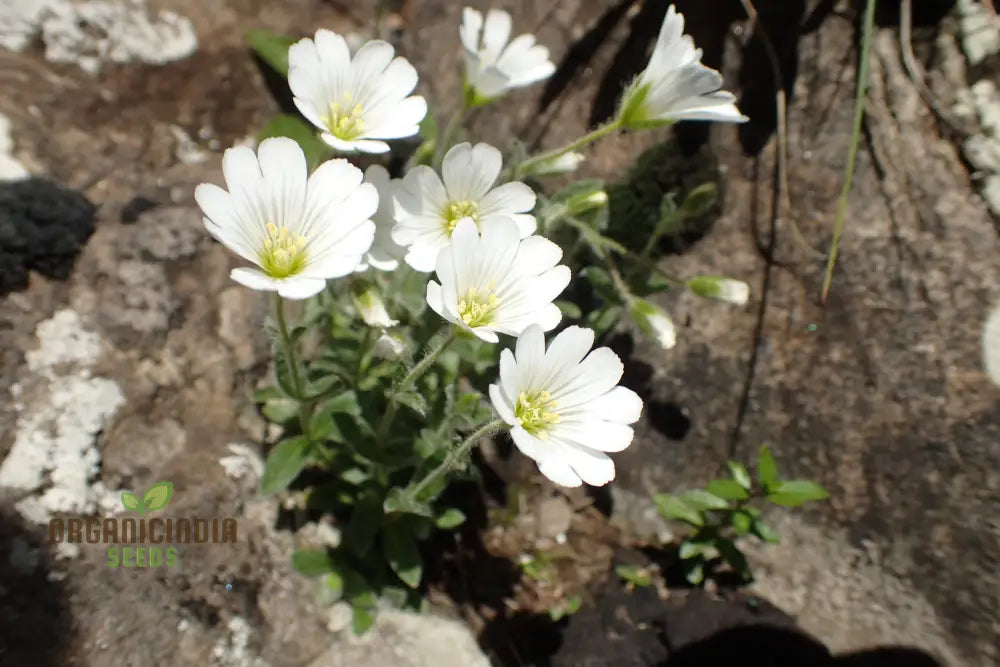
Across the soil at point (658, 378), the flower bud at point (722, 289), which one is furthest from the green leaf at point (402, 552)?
the flower bud at point (722, 289)

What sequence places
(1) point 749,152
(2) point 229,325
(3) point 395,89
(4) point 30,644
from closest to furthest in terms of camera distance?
(4) point 30,644 < (3) point 395,89 < (2) point 229,325 < (1) point 749,152

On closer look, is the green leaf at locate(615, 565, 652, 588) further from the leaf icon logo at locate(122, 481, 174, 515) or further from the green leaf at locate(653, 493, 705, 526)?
the leaf icon logo at locate(122, 481, 174, 515)

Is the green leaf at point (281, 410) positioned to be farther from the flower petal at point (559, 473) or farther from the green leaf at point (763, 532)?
the green leaf at point (763, 532)

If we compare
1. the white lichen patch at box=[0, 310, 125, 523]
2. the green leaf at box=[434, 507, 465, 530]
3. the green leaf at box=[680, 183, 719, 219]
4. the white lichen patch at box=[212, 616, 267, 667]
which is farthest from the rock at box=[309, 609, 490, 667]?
the green leaf at box=[680, 183, 719, 219]

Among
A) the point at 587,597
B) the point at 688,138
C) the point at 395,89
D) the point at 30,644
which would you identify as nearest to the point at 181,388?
the point at 30,644

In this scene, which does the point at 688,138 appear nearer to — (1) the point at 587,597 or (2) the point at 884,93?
(2) the point at 884,93
